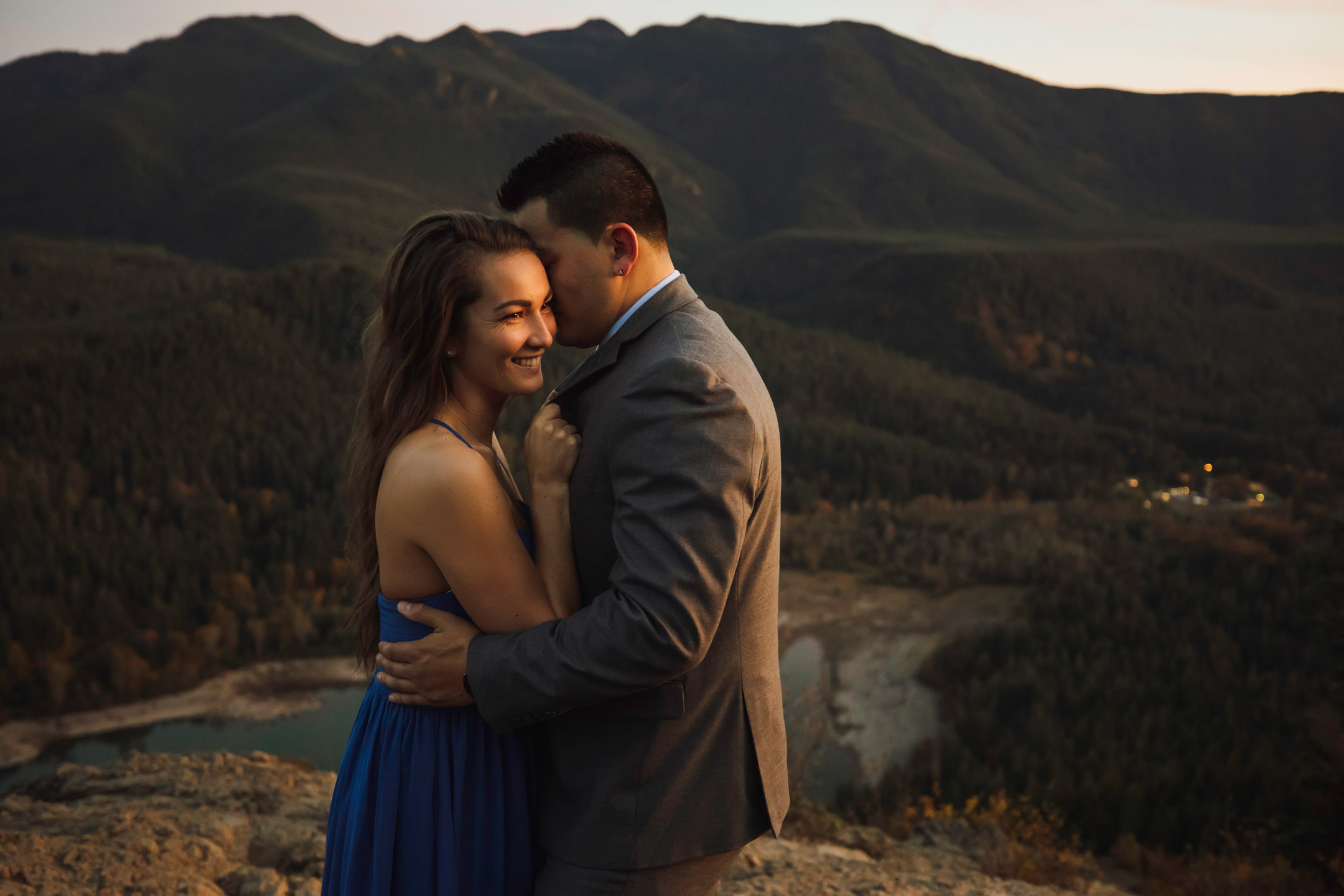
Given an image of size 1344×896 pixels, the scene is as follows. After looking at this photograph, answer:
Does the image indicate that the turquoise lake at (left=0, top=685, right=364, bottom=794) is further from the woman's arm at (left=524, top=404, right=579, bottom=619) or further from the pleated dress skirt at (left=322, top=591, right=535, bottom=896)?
the woman's arm at (left=524, top=404, right=579, bottom=619)

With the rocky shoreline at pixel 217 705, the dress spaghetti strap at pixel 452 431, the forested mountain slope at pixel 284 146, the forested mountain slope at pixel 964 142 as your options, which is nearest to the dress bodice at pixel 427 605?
the dress spaghetti strap at pixel 452 431

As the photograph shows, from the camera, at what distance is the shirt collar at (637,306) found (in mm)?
2719

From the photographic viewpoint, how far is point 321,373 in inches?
1292

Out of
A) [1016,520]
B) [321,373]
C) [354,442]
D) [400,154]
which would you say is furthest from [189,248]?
[354,442]

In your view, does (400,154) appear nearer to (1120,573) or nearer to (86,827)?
(1120,573)

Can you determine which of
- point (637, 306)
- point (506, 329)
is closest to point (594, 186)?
point (637, 306)

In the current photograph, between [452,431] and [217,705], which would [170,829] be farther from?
[217,705]

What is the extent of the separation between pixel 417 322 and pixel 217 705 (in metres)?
16.0

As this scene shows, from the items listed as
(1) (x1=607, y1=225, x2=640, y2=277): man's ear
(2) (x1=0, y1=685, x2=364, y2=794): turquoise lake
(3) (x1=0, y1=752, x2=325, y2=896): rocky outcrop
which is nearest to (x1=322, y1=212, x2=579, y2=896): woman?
(1) (x1=607, y1=225, x2=640, y2=277): man's ear

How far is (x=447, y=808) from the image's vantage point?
280 cm

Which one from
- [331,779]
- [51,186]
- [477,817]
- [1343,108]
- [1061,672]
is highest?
[1343,108]

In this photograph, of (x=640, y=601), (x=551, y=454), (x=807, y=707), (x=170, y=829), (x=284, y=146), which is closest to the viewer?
(x=640, y=601)

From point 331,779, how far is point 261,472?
20.8 metres

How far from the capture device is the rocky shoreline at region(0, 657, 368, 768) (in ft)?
49.5
